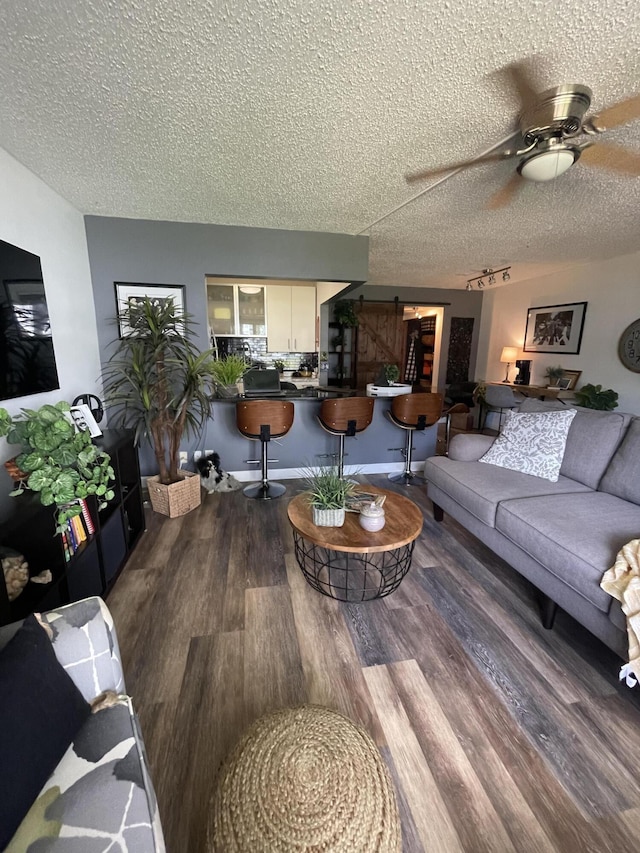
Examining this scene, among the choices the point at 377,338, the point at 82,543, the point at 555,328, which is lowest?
the point at 82,543

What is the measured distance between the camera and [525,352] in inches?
220

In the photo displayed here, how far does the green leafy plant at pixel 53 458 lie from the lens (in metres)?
1.38

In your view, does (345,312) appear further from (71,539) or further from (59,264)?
(71,539)

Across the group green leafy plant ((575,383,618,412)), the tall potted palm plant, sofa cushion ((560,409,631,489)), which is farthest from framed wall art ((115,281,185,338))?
green leafy plant ((575,383,618,412))

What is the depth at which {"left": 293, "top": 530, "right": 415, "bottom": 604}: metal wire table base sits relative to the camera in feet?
6.27

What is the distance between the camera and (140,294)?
117 inches

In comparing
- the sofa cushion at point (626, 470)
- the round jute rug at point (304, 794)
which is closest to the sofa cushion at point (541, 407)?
the sofa cushion at point (626, 470)

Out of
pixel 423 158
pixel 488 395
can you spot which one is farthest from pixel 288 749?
pixel 488 395

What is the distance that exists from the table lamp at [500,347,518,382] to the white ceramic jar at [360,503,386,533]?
5.27 meters

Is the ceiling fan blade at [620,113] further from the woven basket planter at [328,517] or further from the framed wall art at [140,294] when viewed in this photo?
the framed wall art at [140,294]

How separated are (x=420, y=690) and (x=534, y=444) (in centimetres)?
178

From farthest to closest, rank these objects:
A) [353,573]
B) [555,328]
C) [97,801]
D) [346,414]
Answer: [555,328] < [346,414] < [353,573] < [97,801]

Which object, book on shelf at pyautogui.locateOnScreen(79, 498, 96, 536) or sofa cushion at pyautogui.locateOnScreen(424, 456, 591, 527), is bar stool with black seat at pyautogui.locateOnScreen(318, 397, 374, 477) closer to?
sofa cushion at pyautogui.locateOnScreen(424, 456, 591, 527)

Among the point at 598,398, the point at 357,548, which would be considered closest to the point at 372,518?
the point at 357,548
